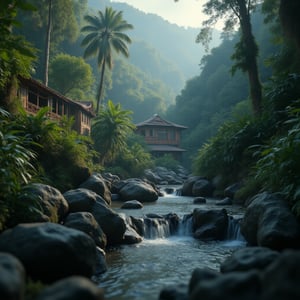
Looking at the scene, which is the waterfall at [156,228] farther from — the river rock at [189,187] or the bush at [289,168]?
the river rock at [189,187]

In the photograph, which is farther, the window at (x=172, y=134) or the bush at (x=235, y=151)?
the window at (x=172, y=134)

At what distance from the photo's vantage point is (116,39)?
116ft

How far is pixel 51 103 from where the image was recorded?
24781 mm

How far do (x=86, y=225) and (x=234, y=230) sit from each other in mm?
4392

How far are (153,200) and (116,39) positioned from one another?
943 inches

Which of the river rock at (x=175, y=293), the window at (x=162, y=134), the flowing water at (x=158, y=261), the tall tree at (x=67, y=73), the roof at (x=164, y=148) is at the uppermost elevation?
the tall tree at (x=67, y=73)

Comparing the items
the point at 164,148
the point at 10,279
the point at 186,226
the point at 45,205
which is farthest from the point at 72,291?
the point at 164,148

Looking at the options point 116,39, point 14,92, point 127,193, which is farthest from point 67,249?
point 116,39

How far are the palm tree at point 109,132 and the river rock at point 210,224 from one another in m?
15.3

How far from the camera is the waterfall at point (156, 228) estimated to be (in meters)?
9.50

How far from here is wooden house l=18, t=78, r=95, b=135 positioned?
65.3ft

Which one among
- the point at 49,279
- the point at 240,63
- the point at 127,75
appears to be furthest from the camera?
the point at 127,75

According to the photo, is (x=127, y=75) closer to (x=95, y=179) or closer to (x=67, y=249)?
(x=95, y=179)

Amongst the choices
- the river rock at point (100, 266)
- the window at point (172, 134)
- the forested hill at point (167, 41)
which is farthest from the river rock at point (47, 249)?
the forested hill at point (167, 41)
